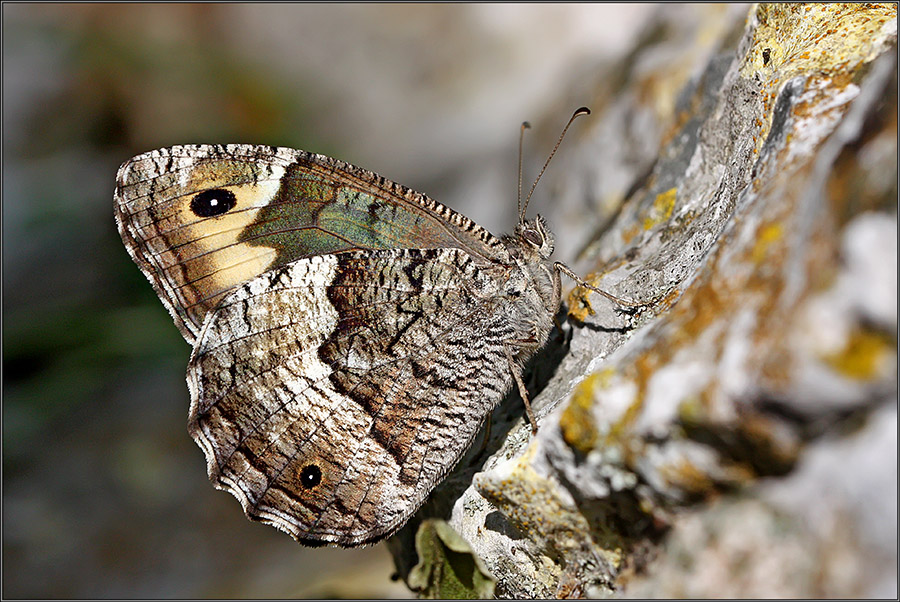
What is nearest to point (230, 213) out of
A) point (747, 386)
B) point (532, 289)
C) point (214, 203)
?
point (214, 203)

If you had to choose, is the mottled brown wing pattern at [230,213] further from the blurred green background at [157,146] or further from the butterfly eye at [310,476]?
the blurred green background at [157,146]

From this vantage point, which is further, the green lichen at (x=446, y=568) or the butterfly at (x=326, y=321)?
the butterfly at (x=326, y=321)

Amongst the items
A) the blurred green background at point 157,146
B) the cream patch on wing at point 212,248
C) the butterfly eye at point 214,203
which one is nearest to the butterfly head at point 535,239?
the cream patch on wing at point 212,248

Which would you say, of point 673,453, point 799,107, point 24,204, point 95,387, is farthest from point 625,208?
point 24,204

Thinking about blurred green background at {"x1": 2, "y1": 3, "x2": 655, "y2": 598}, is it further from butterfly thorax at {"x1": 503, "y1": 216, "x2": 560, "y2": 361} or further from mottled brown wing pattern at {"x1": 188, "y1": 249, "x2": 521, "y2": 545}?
butterfly thorax at {"x1": 503, "y1": 216, "x2": 560, "y2": 361}

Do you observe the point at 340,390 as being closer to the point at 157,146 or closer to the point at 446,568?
the point at 446,568

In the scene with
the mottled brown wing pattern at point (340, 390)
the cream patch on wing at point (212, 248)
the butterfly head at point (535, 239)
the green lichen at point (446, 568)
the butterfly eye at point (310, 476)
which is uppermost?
the butterfly head at point (535, 239)

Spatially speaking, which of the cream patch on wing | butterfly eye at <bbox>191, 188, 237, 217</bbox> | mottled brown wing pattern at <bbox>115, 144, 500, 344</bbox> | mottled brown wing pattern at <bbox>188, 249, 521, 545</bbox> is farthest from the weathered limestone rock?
butterfly eye at <bbox>191, 188, 237, 217</bbox>
